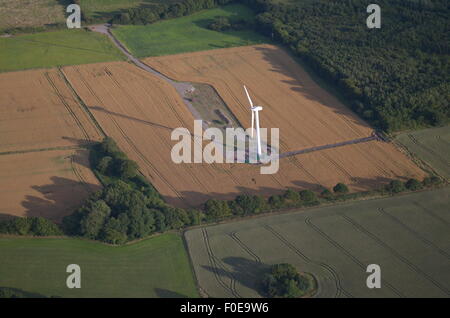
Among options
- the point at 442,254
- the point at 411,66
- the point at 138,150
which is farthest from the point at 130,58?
the point at 442,254

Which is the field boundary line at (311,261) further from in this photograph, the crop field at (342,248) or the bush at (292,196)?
the bush at (292,196)

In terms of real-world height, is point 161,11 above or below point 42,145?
above

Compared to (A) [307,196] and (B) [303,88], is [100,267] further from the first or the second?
(B) [303,88]

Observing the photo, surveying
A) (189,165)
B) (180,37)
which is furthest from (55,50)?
(189,165)

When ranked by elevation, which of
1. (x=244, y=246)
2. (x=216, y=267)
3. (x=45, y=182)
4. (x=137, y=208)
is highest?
(x=45, y=182)

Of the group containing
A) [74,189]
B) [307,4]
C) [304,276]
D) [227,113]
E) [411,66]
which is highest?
[307,4]

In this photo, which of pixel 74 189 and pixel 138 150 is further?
pixel 138 150

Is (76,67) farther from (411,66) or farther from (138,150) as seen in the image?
(411,66)
